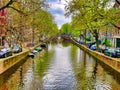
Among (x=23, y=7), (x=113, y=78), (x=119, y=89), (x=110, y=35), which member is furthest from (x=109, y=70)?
(x=110, y=35)

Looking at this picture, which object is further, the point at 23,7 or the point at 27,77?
the point at 27,77

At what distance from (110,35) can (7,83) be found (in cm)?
8331

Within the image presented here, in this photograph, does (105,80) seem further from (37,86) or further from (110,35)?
(110,35)

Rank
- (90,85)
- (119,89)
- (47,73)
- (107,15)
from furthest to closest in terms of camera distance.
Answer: (47,73), (107,15), (90,85), (119,89)

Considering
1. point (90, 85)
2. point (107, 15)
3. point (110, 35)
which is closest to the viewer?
point (90, 85)

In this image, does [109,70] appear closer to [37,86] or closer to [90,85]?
[90,85]

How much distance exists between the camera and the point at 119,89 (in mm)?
38781

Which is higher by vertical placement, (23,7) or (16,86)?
(23,7)

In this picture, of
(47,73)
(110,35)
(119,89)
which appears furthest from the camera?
(110,35)

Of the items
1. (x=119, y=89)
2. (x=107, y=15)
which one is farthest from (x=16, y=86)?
(x=107, y=15)

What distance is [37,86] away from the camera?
40406 millimetres

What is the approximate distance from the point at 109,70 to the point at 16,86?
21105mm

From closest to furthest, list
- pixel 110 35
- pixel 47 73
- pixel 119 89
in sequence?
1. pixel 119 89
2. pixel 47 73
3. pixel 110 35

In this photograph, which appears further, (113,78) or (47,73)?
(47,73)
